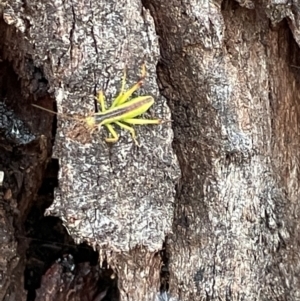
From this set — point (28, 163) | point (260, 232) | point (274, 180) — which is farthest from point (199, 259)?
point (28, 163)

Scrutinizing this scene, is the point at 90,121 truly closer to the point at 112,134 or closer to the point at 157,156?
the point at 112,134

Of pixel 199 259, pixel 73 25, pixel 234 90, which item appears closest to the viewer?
pixel 73 25

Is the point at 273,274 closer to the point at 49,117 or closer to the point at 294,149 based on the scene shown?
the point at 294,149

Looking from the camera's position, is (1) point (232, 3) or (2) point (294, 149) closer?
(1) point (232, 3)

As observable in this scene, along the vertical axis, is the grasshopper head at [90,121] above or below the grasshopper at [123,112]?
below

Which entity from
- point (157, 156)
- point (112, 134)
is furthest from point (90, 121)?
point (157, 156)
